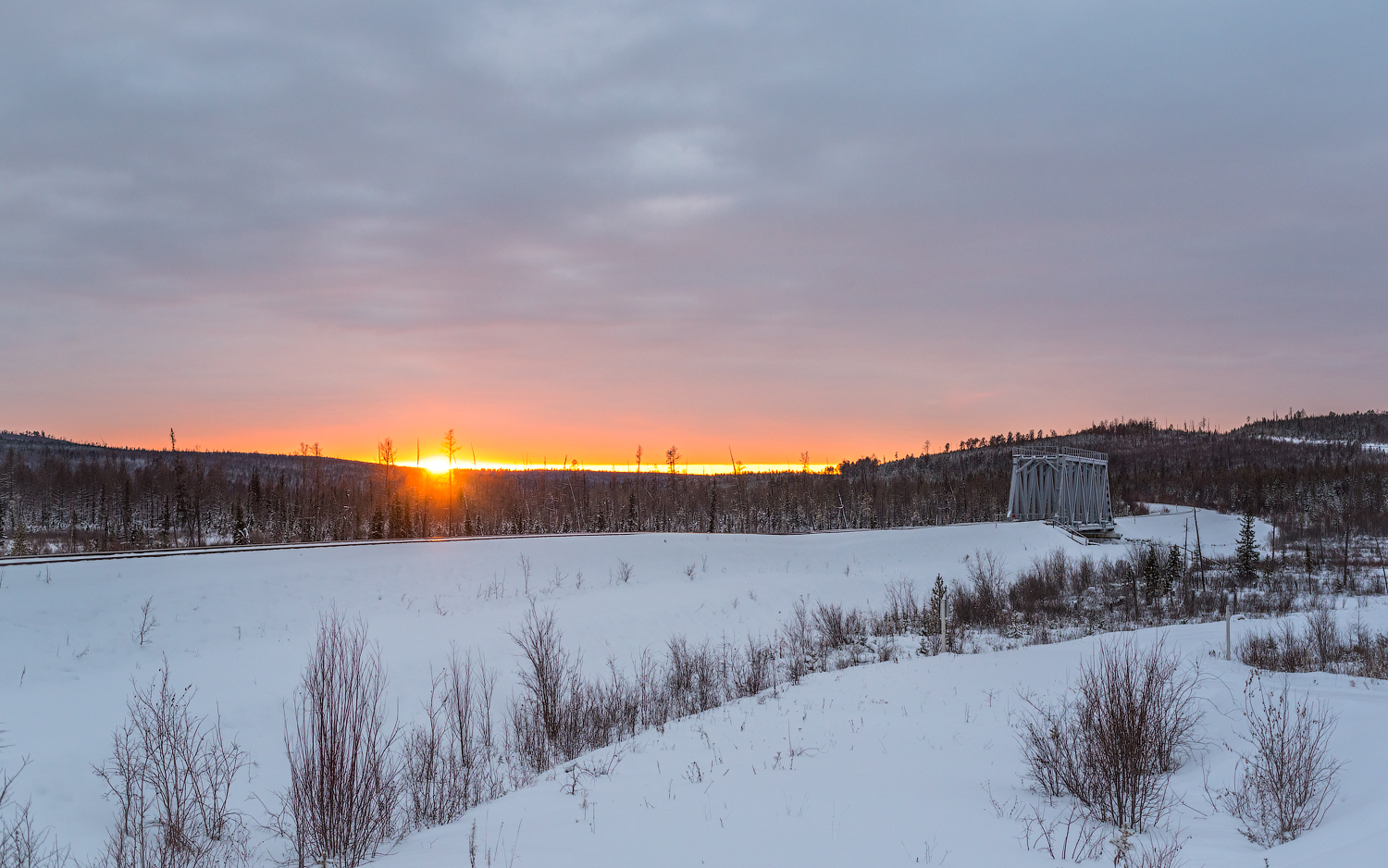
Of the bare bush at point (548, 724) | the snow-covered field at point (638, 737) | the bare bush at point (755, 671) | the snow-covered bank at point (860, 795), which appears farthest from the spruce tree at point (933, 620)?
the bare bush at point (548, 724)

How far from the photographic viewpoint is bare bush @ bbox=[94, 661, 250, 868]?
34.2 ft

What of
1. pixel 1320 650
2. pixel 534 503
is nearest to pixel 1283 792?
pixel 1320 650

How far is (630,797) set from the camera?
11.1 m

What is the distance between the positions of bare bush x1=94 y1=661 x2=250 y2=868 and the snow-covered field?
0.50 meters

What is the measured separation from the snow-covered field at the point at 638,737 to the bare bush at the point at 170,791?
0.50 meters

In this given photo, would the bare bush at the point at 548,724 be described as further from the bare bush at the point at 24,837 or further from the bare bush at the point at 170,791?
the bare bush at the point at 24,837

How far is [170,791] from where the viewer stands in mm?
13414

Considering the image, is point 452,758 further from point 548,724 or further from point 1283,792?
point 1283,792

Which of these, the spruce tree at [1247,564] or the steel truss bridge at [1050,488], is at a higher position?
the steel truss bridge at [1050,488]

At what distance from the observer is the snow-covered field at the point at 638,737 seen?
9023 millimetres

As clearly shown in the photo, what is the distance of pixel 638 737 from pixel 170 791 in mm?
9126

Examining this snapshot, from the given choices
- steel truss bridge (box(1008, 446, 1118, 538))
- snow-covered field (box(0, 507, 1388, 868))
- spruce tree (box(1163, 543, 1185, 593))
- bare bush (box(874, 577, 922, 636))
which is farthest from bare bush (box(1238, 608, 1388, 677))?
steel truss bridge (box(1008, 446, 1118, 538))

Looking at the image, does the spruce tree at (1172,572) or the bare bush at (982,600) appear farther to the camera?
the spruce tree at (1172,572)

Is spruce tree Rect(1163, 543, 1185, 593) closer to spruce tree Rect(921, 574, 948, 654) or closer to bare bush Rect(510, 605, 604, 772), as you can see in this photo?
spruce tree Rect(921, 574, 948, 654)
